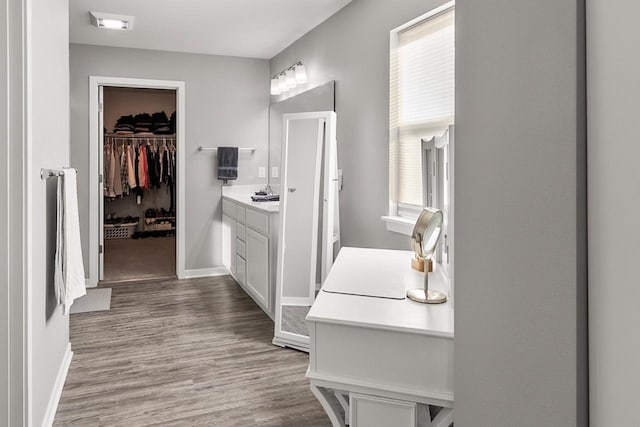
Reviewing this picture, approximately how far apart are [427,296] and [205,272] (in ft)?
12.9

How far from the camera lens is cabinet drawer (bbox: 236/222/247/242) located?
4.23 m

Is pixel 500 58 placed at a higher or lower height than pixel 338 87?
lower

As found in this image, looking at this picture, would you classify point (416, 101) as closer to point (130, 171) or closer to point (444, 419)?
point (444, 419)

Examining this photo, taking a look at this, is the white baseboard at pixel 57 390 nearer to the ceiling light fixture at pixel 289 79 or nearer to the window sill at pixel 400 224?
the window sill at pixel 400 224

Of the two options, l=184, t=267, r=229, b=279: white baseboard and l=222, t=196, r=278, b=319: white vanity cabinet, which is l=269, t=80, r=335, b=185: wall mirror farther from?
l=184, t=267, r=229, b=279: white baseboard

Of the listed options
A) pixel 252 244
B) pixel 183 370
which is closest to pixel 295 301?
pixel 183 370

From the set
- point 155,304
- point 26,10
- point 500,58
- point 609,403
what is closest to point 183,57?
point 155,304

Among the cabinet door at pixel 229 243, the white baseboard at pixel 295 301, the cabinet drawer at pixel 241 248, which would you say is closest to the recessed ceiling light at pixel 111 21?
the cabinet door at pixel 229 243

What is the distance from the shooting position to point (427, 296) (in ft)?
5.55

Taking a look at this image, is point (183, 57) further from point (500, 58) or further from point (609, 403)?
point (609, 403)

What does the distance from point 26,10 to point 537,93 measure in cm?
165

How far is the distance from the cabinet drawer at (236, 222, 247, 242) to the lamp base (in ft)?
8.65

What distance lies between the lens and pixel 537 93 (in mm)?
769

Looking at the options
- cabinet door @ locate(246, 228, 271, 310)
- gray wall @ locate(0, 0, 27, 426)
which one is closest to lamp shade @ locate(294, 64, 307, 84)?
cabinet door @ locate(246, 228, 271, 310)
